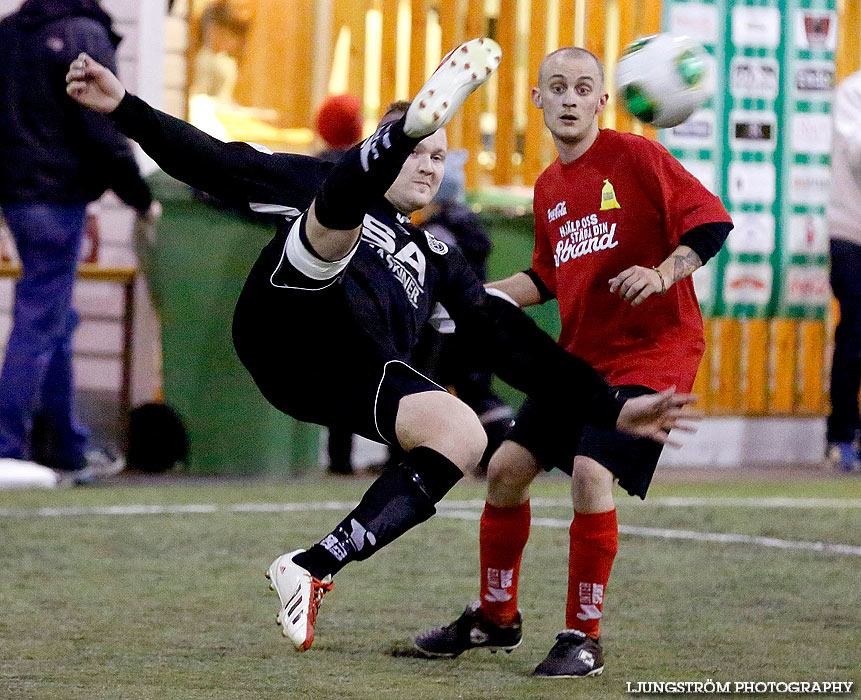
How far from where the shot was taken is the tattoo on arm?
4637mm

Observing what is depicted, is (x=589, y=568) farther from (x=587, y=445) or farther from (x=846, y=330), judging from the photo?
(x=846, y=330)

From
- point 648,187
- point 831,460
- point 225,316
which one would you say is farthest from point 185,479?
point 648,187

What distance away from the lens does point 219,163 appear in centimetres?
464

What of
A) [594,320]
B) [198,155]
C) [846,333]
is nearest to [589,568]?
[594,320]

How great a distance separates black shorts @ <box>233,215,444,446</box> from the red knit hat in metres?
4.88

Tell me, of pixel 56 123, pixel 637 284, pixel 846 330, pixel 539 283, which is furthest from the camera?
pixel 846 330

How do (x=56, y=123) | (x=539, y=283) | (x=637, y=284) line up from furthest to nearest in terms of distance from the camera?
(x=56, y=123)
(x=539, y=283)
(x=637, y=284)

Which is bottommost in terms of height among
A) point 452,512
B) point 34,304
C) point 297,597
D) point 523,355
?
point 452,512

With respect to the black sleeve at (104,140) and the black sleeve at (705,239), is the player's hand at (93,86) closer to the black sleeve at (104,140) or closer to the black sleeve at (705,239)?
the black sleeve at (705,239)

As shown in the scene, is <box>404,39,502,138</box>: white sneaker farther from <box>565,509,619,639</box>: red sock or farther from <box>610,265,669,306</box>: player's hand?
<box>565,509,619,639</box>: red sock

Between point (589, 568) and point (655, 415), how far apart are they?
65 cm

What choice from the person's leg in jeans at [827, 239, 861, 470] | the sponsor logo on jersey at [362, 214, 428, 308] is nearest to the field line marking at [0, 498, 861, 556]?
the person's leg in jeans at [827, 239, 861, 470]

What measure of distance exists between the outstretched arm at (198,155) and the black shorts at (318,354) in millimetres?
313

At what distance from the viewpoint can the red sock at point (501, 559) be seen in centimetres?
496
